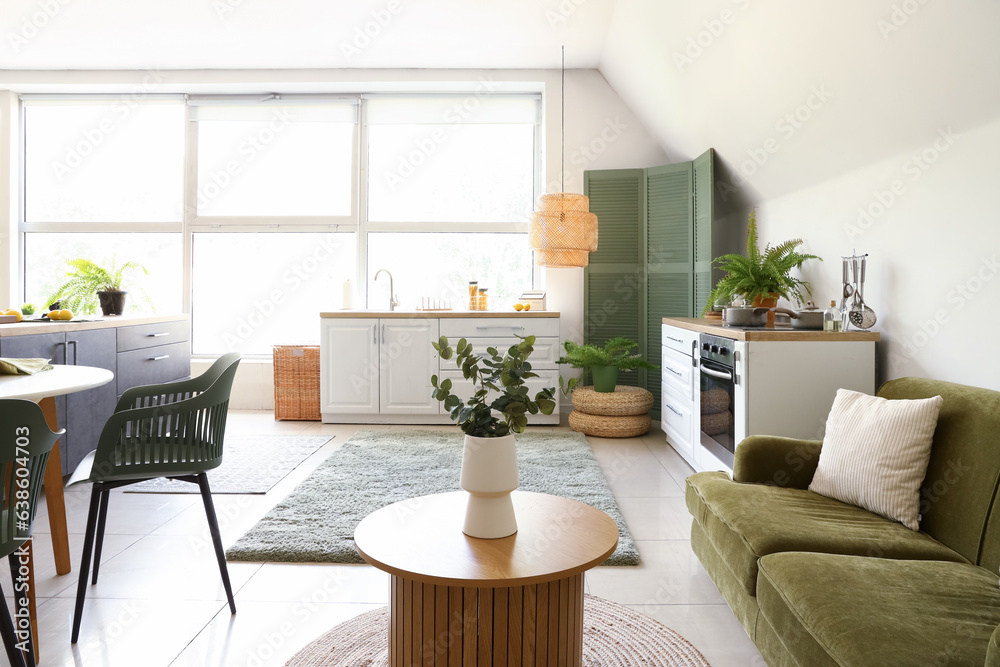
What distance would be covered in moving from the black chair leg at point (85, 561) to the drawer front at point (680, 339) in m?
2.88

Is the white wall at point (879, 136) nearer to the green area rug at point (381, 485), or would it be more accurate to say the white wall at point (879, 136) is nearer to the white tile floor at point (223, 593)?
the white tile floor at point (223, 593)

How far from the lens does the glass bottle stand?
9.54 feet

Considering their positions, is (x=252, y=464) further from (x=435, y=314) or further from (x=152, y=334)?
(x=435, y=314)

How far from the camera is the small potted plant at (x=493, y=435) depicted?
1.52 m

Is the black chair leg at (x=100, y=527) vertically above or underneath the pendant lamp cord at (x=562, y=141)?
underneath

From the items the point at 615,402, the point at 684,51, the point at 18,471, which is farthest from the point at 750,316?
the point at 18,471

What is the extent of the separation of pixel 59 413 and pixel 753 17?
400 centimetres

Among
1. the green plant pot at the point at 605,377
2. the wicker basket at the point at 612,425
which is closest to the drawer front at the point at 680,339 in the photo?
the green plant pot at the point at 605,377

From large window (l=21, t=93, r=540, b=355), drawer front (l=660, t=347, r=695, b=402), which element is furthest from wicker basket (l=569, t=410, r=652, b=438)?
large window (l=21, t=93, r=540, b=355)

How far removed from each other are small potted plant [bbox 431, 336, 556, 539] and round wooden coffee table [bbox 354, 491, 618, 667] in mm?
59

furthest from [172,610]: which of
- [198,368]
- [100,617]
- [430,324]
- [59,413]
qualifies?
[198,368]

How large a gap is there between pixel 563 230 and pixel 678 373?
52.3 inches

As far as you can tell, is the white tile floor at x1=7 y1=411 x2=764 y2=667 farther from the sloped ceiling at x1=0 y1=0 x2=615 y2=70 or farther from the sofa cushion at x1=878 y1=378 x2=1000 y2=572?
the sloped ceiling at x1=0 y1=0 x2=615 y2=70

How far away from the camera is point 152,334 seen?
4336mm
